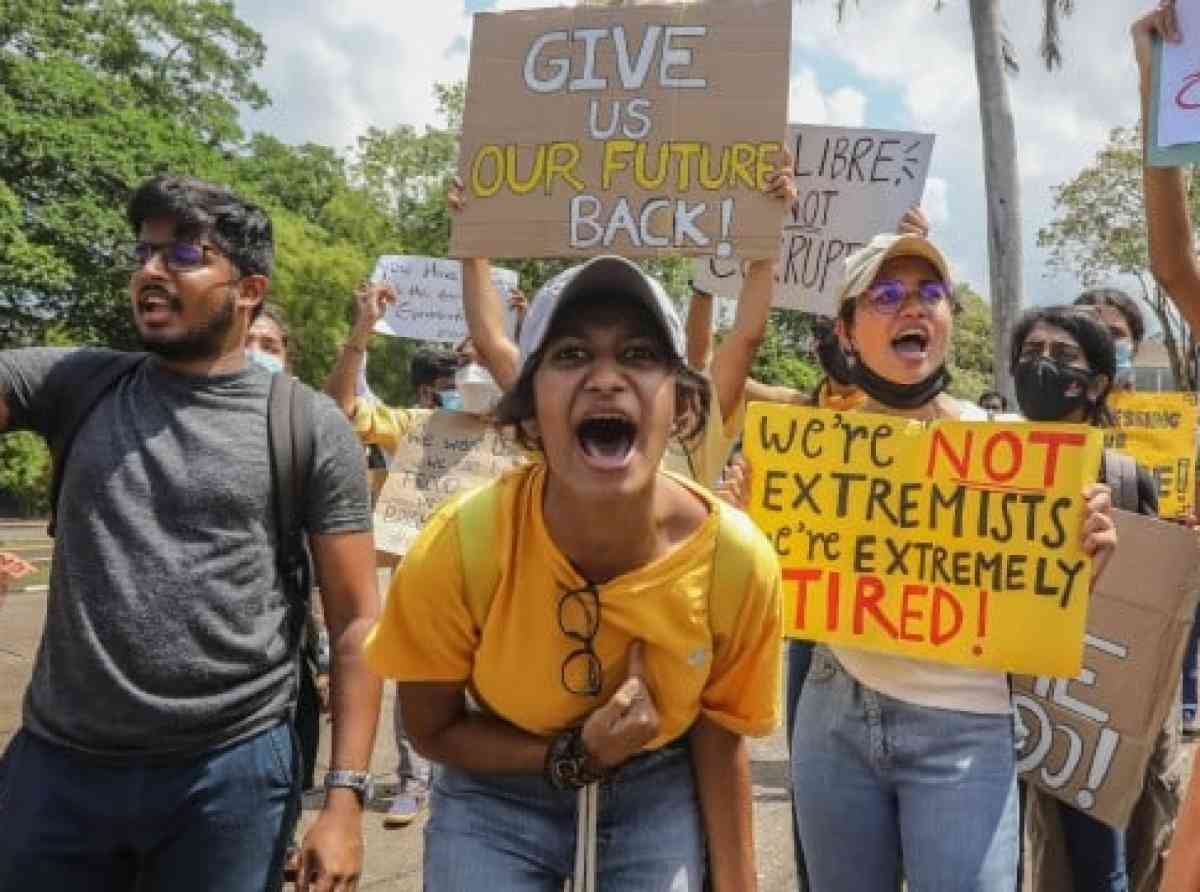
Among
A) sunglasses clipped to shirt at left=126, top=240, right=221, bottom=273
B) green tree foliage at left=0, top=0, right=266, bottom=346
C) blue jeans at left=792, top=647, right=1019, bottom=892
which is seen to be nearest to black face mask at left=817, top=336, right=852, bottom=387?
blue jeans at left=792, top=647, right=1019, bottom=892

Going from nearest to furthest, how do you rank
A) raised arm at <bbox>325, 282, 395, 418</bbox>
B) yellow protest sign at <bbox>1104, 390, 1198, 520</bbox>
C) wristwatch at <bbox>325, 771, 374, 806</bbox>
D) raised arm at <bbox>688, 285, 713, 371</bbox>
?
wristwatch at <bbox>325, 771, 374, 806</bbox> → raised arm at <bbox>688, 285, 713, 371</bbox> → raised arm at <bbox>325, 282, 395, 418</bbox> → yellow protest sign at <bbox>1104, 390, 1198, 520</bbox>

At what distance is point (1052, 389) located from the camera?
3.25 metres

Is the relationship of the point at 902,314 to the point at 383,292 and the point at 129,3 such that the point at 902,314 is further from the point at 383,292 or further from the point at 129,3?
the point at 129,3

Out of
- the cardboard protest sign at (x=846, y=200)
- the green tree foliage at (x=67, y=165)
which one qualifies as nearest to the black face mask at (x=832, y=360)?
the cardboard protest sign at (x=846, y=200)

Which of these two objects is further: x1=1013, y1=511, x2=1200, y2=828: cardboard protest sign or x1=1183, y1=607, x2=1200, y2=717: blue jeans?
x1=1183, y1=607, x2=1200, y2=717: blue jeans

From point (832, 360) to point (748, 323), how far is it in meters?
0.45

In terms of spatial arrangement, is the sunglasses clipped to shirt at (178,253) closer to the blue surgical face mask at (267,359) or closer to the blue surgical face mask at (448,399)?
the blue surgical face mask at (267,359)

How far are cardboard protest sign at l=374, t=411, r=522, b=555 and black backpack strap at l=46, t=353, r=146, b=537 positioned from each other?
2.53 meters

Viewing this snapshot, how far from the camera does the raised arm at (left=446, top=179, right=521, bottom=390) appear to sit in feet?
11.0

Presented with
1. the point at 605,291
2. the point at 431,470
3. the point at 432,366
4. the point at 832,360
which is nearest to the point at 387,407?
the point at 431,470

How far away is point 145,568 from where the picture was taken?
2273 mm

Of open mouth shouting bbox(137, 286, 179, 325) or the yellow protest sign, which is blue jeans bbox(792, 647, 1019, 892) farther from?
the yellow protest sign

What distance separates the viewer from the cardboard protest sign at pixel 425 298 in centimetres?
617

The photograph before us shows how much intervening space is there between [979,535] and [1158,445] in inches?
151
